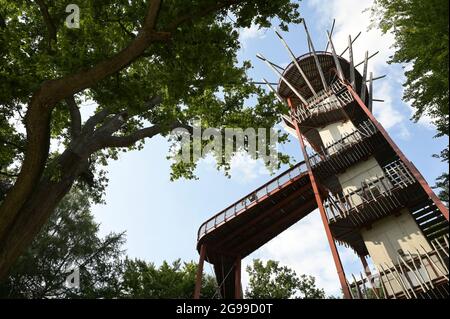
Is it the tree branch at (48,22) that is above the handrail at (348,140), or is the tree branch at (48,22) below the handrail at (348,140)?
below

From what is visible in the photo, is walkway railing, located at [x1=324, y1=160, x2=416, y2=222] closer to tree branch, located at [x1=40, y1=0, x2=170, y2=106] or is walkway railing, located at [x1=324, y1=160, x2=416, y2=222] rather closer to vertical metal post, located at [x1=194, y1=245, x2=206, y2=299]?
vertical metal post, located at [x1=194, y1=245, x2=206, y2=299]

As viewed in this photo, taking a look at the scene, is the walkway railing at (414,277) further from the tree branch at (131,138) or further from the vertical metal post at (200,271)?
the tree branch at (131,138)

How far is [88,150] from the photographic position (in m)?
10.9

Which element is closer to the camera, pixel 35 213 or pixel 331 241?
pixel 35 213

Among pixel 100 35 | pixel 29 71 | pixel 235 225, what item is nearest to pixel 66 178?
pixel 29 71

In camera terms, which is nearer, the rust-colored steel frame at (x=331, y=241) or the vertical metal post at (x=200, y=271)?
the rust-colored steel frame at (x=331, y=241)

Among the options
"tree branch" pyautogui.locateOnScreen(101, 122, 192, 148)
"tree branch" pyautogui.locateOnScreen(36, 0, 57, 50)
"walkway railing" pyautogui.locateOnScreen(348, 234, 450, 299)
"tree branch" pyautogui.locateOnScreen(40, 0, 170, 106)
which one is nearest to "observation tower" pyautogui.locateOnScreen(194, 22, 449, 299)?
"walkway railing" pyautogui.locateOnScreen(348, 234, 450, 299)

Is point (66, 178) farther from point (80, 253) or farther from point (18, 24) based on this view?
point (80, 253)

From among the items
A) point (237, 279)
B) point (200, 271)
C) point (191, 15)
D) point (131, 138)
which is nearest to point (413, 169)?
point (191, 15)

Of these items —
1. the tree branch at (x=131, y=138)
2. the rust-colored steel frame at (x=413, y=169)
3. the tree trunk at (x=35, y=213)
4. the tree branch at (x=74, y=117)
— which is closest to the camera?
the tree trunk at (x=35, y=213)

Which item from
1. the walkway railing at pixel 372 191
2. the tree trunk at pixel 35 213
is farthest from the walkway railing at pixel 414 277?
the tree trunk at pixel 35 213

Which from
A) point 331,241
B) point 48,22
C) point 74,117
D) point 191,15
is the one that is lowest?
point 331,241

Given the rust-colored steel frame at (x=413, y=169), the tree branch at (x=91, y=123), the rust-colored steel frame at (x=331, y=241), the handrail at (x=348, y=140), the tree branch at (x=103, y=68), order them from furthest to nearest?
1. the handrail at (x=348, y=140)
2. the rust-colored steel frame at (x=331, y=241)
3. the tree branch at (x=91, y=123)
4. the rust-colored steel frame at (x=413, y=169)
5. the tree branch at (x=103, y=68)

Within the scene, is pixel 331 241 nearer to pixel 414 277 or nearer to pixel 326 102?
pixel 414 277
